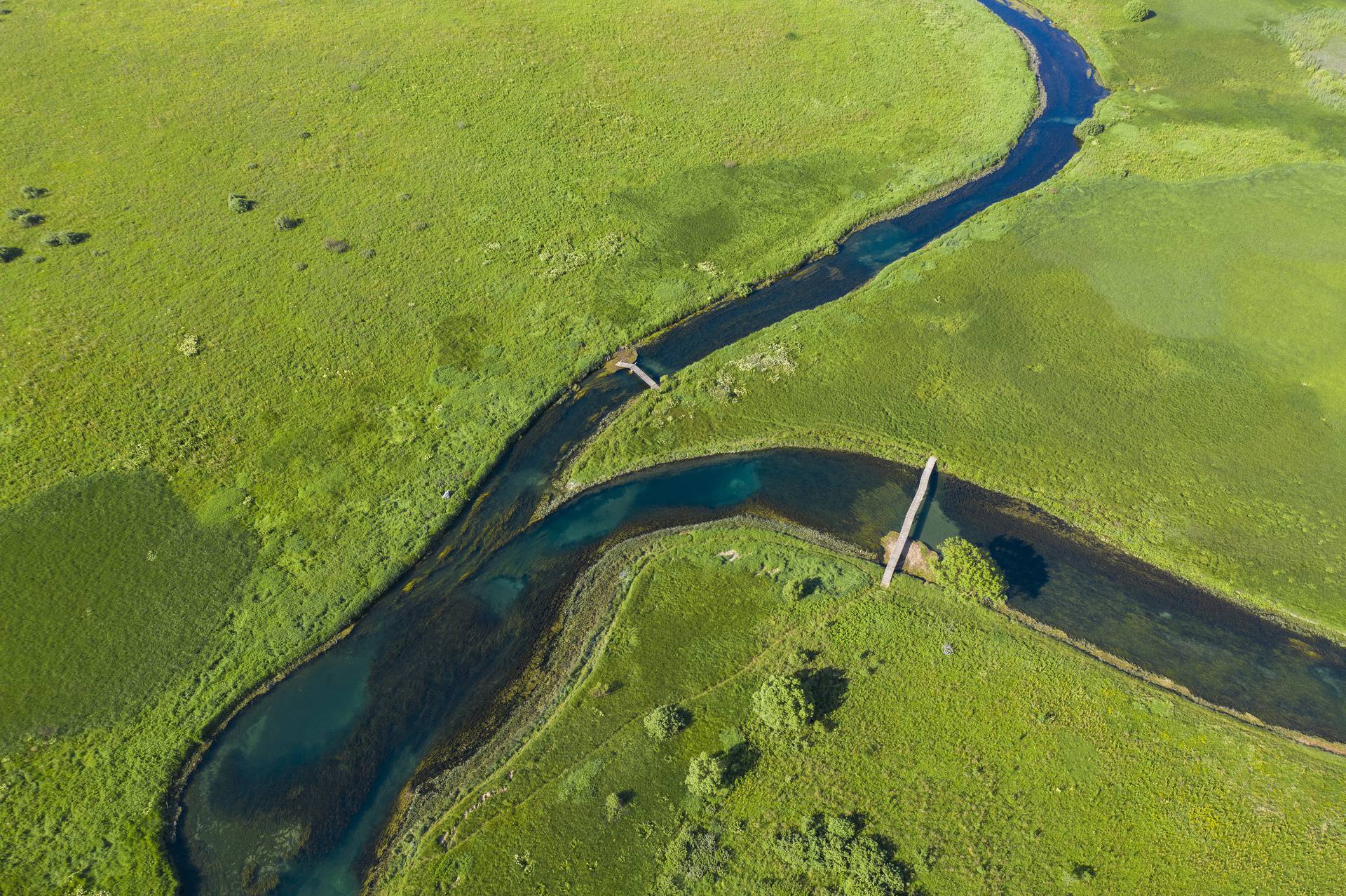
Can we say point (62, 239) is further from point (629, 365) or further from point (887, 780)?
point (887, 780)

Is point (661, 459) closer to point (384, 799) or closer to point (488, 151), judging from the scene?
point (384, 799)

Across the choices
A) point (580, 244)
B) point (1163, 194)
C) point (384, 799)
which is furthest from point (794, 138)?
point (384, 799)

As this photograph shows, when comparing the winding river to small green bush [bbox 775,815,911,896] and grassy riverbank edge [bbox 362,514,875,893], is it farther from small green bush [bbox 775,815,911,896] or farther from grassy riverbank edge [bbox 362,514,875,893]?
small green bush [bbox 775,815,911,896]

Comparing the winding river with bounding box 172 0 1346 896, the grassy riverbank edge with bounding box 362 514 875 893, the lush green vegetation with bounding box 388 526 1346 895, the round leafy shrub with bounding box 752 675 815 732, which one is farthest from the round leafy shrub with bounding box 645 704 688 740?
the winding river with bounding box 172 0 1346 896

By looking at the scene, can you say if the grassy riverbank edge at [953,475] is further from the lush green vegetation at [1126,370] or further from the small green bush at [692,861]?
the small green bush at [692,861]

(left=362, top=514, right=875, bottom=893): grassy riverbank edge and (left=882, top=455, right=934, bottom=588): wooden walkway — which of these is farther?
(left=882, top=455, right=934, bottom=588): wooden walkway

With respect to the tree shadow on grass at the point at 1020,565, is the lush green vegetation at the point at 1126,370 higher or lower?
higher

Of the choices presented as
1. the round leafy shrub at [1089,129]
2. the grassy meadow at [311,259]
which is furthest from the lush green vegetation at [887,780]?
the round leafy shrub at [1089,129]
